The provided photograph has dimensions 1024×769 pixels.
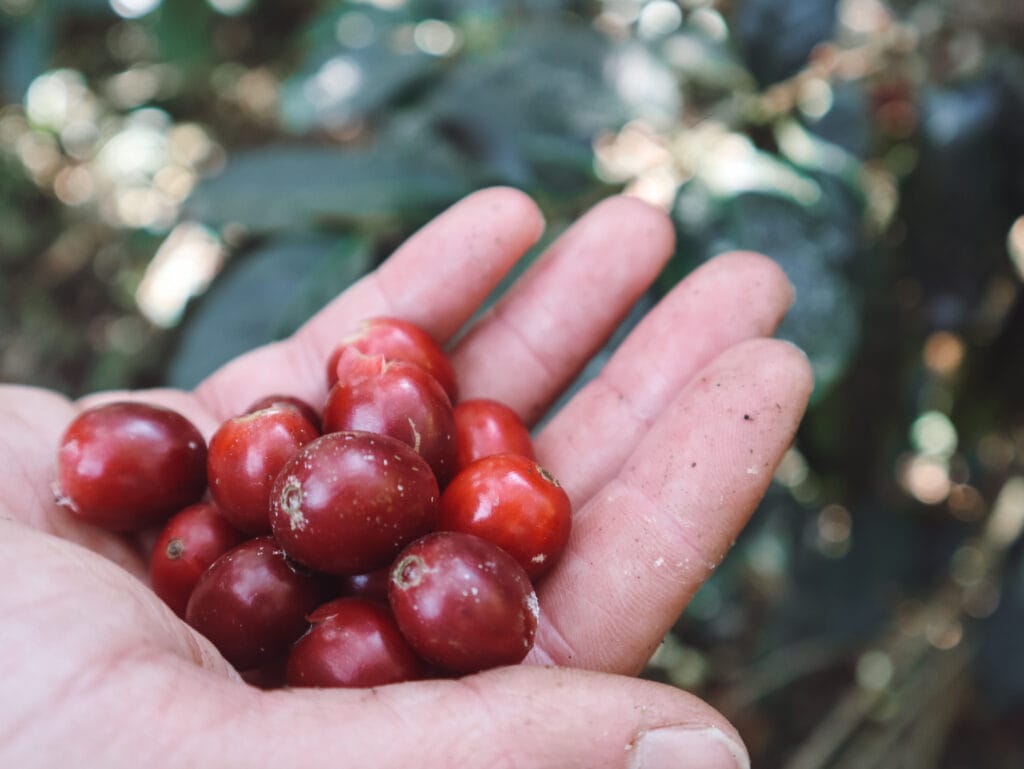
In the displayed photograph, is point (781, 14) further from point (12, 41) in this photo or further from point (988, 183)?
point (12, 41)

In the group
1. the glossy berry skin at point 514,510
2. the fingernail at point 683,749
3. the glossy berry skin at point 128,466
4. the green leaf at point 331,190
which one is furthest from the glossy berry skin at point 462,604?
the green leaf at point 331,190

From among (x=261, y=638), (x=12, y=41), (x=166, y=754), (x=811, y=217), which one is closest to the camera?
(x=166, y=754)

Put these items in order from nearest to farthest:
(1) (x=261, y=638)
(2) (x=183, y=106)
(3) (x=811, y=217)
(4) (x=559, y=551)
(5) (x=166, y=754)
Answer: (5) (x=166, y=754), (1) (x=261, y=638), (4) (x=559, y=551), (3) (x=811, y=217), (2) (x=183, y=106)

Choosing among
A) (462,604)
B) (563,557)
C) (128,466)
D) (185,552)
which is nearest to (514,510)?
(563,557)

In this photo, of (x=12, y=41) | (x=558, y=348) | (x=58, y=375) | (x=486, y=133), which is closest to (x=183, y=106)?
(x=12, y=41)

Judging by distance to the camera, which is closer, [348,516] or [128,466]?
[348,516]

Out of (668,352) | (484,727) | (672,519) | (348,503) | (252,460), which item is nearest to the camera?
(484,727)

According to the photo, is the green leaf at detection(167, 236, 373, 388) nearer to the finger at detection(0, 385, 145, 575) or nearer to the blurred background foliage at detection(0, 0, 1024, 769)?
the blurred background foliage at detection(0, 0, 1024, 769)

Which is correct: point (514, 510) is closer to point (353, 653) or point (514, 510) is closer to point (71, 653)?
point (353, 653)
